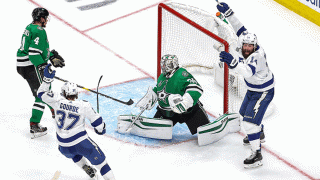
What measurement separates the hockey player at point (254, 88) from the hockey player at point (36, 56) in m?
1.93

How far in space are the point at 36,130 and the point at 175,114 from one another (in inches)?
58.3

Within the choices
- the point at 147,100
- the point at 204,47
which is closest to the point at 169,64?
the point at 147,100

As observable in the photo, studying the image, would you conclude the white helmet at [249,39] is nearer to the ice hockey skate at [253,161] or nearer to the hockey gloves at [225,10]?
the hockey gloves at [225,10]

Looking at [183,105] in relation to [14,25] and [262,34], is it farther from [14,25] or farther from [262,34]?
[14,25]

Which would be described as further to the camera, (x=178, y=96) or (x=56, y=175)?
(x=178, y=96)

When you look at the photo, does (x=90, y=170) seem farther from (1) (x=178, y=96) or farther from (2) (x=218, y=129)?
(2) (x=218, y=129)

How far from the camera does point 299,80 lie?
28.1 ft

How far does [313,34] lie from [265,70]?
11.1 feet

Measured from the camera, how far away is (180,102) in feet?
22.2

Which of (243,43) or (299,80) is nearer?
(243,43)

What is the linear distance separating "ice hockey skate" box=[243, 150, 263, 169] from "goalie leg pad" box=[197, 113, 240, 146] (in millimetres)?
497

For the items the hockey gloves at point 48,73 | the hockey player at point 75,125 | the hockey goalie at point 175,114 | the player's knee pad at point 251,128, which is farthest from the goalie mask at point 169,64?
the hockey gloves at point 48,73

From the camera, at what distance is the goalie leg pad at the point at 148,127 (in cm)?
714

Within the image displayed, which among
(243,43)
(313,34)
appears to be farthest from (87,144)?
(313,34)
